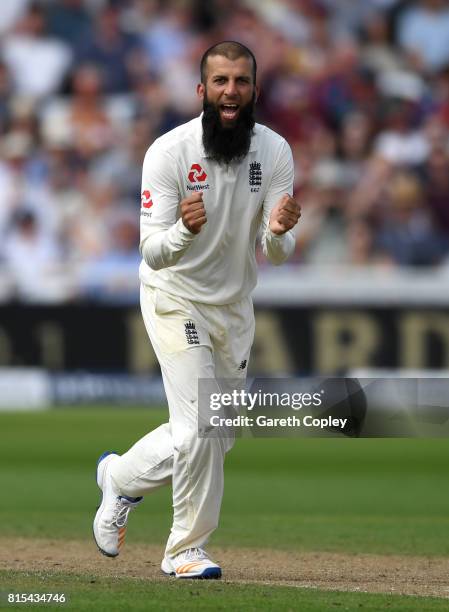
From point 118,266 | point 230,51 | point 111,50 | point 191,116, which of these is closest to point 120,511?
point 230,51

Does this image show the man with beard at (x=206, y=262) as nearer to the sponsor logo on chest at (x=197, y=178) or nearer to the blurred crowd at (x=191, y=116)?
the sponsor logo on chest at (x=197, y=178)

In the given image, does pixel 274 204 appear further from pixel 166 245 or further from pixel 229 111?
pixel 166 245

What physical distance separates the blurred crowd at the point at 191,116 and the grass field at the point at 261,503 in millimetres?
2360

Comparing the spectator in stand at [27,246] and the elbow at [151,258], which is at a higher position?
the elbow at [151,258]

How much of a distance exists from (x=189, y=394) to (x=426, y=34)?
12444 mm

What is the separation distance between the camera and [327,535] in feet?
22.2

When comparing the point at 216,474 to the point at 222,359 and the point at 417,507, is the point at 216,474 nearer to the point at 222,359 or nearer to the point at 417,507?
the point at 222,359

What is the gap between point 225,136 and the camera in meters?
4.71

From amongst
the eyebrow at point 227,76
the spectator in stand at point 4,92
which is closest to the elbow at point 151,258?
the eyebrow at point 227,76

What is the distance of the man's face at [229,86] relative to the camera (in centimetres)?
466

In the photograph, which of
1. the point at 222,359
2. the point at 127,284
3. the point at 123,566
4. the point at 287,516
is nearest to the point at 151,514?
the point at 287,516

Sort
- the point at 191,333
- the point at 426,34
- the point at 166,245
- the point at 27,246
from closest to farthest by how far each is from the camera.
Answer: the point at 166,245, the point at 191,333, the point at 27,246, the point at 426,34

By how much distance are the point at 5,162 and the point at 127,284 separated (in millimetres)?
2428

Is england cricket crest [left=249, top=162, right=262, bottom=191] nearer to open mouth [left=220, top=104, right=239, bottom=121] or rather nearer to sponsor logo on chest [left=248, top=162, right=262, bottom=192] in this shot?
sponsor logo on chest [left=248, top=162, right=262, bottom=192]
